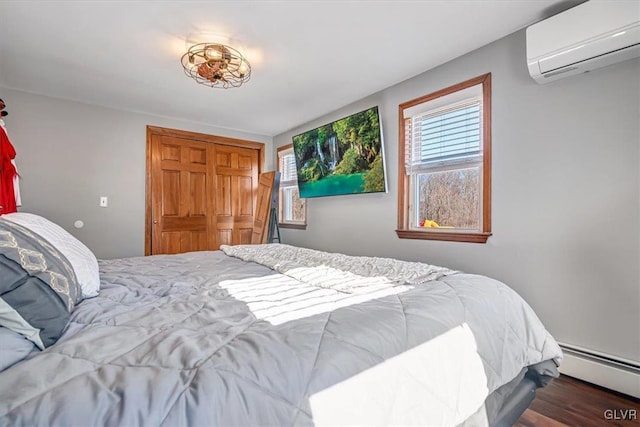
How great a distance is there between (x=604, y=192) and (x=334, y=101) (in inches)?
97.0

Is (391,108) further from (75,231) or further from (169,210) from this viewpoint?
(75,231)

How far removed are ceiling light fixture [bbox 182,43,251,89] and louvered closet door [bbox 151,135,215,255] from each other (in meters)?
1.55

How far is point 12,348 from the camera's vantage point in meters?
0.66

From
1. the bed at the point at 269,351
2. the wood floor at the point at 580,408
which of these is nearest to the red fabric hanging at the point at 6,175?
the bed at the point at 269,351

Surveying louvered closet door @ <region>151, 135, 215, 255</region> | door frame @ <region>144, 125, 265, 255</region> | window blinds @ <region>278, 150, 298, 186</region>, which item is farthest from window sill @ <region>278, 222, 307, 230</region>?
door frame @ <region>144, 125, 265, 255</region>

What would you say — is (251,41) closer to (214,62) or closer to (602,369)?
(214,62)

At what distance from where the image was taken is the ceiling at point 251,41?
1.86m

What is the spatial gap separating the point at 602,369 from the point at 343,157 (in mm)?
2576

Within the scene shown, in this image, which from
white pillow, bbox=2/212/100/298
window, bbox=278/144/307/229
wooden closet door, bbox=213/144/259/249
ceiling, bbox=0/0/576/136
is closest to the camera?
white pillow, bbox=2/212/100/298

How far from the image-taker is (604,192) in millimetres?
1732

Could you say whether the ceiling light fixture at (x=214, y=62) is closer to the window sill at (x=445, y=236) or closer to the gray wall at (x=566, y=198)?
the gray wall at (x=566, y=198)

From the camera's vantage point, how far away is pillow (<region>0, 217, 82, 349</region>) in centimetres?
72

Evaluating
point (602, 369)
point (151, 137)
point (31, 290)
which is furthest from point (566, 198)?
point (151, 137)

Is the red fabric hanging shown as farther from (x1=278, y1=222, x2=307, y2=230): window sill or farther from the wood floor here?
the wood floor
